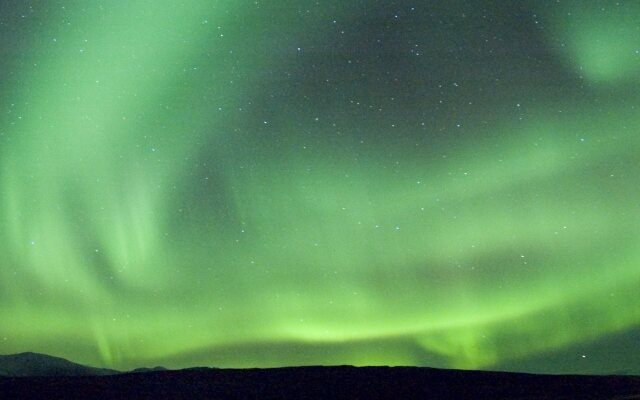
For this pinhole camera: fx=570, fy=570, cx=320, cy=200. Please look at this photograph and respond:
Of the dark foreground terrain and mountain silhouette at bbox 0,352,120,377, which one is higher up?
mountain silhouette at bbox 0,352,120,377

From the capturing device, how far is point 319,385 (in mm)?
12023

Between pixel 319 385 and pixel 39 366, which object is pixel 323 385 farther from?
pixel 39 366

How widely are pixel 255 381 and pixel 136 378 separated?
8.87 ft

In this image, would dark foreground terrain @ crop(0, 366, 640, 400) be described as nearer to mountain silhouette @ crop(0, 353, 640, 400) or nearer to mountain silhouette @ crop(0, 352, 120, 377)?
mountain silhouette @ crop(0, 353, 640, 400)

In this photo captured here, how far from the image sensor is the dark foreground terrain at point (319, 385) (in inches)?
418

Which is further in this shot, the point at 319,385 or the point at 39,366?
the point at 39,366

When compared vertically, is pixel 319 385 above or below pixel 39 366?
below

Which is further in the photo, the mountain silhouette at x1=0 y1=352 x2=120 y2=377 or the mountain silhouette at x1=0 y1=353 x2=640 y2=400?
the mountain silhouette at x1=0 y1=352 x2=120 y2=377

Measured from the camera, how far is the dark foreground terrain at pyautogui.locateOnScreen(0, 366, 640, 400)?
1062 centimetres

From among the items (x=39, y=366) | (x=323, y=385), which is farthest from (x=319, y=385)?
(x=39, y=366)

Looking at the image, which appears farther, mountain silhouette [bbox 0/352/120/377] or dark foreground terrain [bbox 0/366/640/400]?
mountain silhouette [bbox 0/352/120/377]

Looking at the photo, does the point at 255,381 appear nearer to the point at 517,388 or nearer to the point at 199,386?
the point at 199,386

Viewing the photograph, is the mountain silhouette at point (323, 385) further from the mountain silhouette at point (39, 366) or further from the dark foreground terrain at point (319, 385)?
the mountain silhouette at point (39, 366)

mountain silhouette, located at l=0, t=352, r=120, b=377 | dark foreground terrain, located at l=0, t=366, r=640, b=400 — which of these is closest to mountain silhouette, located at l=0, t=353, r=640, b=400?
dark foreground terrain, located at l=0, t=366, r=640, b=400
